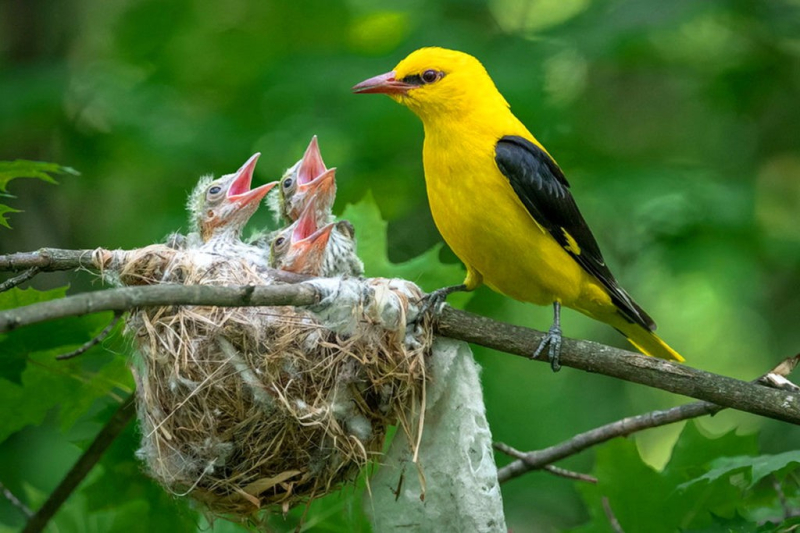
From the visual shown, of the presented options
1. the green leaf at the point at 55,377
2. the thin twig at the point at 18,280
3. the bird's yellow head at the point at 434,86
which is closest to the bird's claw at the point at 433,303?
the bird's yellow head at the point at 434,86

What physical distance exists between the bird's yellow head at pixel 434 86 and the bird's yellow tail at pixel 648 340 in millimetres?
1363

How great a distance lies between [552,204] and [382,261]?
2.87 ft

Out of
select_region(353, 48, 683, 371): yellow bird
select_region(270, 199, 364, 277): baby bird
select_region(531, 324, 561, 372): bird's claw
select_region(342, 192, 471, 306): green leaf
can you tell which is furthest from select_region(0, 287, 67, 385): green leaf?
select_region(531, 324, 561, 372): bird's claw

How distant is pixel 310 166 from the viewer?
16.1ft

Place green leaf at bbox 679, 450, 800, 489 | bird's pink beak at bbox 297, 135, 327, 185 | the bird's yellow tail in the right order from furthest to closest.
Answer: bird's pink beak at bbox 297, 135, 327, 185 → the bird's yellow tail → green leaf at bbox 679, 450, 800, 489

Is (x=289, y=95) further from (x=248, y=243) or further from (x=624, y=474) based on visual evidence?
A: (x=624, y=474)

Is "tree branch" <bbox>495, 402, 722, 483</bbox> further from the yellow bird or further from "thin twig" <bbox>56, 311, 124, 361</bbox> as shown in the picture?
"thin twig" <bbox>56, 311, 124, 361</bbox>

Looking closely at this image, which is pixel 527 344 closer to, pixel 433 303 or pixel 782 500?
pixel 433 303

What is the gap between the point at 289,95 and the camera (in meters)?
5.93

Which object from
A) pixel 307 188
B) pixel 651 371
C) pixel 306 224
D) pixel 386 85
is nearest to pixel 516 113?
pixel 386 85

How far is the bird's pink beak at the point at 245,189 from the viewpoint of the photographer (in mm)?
4562

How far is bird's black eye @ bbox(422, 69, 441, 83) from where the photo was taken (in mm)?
4504

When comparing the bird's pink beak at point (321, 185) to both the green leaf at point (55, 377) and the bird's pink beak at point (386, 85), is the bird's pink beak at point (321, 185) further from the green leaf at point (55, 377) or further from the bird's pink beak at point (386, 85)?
the green leaf at point (55, 377)

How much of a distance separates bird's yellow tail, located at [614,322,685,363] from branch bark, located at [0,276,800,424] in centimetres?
156
